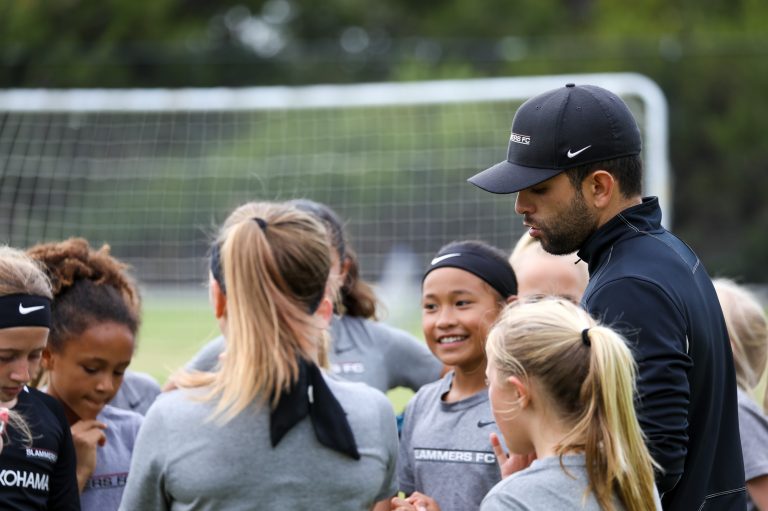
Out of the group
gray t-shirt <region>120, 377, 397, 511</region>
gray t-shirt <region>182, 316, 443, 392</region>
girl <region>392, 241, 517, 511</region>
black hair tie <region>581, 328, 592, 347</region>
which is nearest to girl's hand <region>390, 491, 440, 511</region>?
girl <region>392, 241, 517, 511</region>

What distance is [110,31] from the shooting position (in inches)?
1344

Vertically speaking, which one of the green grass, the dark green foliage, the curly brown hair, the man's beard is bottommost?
the green grass

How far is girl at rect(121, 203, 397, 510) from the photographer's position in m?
2.88

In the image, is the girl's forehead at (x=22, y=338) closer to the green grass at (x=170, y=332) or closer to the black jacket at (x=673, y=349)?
the black jacket at (x=673, y=349)

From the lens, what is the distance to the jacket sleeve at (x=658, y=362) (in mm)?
2854

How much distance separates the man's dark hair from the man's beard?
0.17 feet

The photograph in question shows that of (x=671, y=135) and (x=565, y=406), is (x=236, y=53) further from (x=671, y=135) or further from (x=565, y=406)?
(x=565, y=406)

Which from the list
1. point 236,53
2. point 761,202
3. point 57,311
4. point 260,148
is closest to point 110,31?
point 236,53

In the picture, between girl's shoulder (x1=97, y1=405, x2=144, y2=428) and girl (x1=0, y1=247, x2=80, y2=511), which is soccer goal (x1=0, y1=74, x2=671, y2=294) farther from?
girl (x1=0, y1=247, x2=80, y2=511)

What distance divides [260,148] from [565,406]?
17466mm

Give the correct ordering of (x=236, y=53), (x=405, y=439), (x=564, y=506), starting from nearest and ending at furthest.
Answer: (x=564, y=506) → (x=405, y=439) → (x=236, y=53)

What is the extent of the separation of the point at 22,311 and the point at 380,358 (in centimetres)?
192

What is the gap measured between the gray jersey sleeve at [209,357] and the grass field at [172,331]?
4889mm

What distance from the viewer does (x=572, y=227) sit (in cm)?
322
